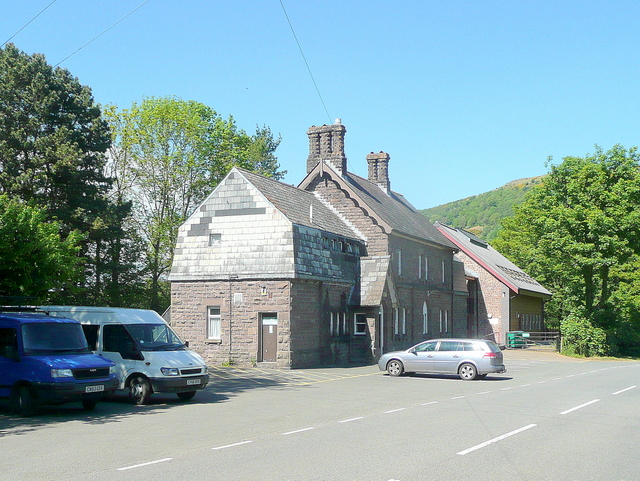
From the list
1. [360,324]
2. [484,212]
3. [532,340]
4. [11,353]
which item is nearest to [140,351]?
[11,353]

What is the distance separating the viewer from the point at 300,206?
31.9 metres

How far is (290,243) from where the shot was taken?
2786cm

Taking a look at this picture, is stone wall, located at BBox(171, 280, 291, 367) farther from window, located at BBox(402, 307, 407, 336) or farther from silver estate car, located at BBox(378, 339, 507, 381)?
window, located at BBox(402, 307, 407, 336)

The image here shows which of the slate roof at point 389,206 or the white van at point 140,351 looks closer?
the white van at point 140,351

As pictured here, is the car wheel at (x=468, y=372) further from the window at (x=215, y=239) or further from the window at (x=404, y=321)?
the window at (x=404, y=321)

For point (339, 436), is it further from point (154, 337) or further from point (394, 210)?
point (394, 210)

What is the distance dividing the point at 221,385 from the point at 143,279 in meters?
27.1

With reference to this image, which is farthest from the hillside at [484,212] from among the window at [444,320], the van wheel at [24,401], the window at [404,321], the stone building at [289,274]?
the van wheel at [24,401]

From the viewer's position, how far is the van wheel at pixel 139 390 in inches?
659

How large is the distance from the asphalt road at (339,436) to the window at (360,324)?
11320 mm

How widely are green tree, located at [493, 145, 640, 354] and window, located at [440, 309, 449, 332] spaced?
7.85 metres

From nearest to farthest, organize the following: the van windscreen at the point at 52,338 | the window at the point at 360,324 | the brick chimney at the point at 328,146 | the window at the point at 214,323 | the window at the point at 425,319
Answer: the van windscreen at the point at 52,338
the window at the point at 214,323
the window at the point at 360,324
the brick chimney at the point at 328,146
the window at the point at 425,319

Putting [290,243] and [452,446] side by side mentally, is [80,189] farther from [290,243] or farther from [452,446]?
[452,446]

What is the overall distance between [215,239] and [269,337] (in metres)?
5.06
